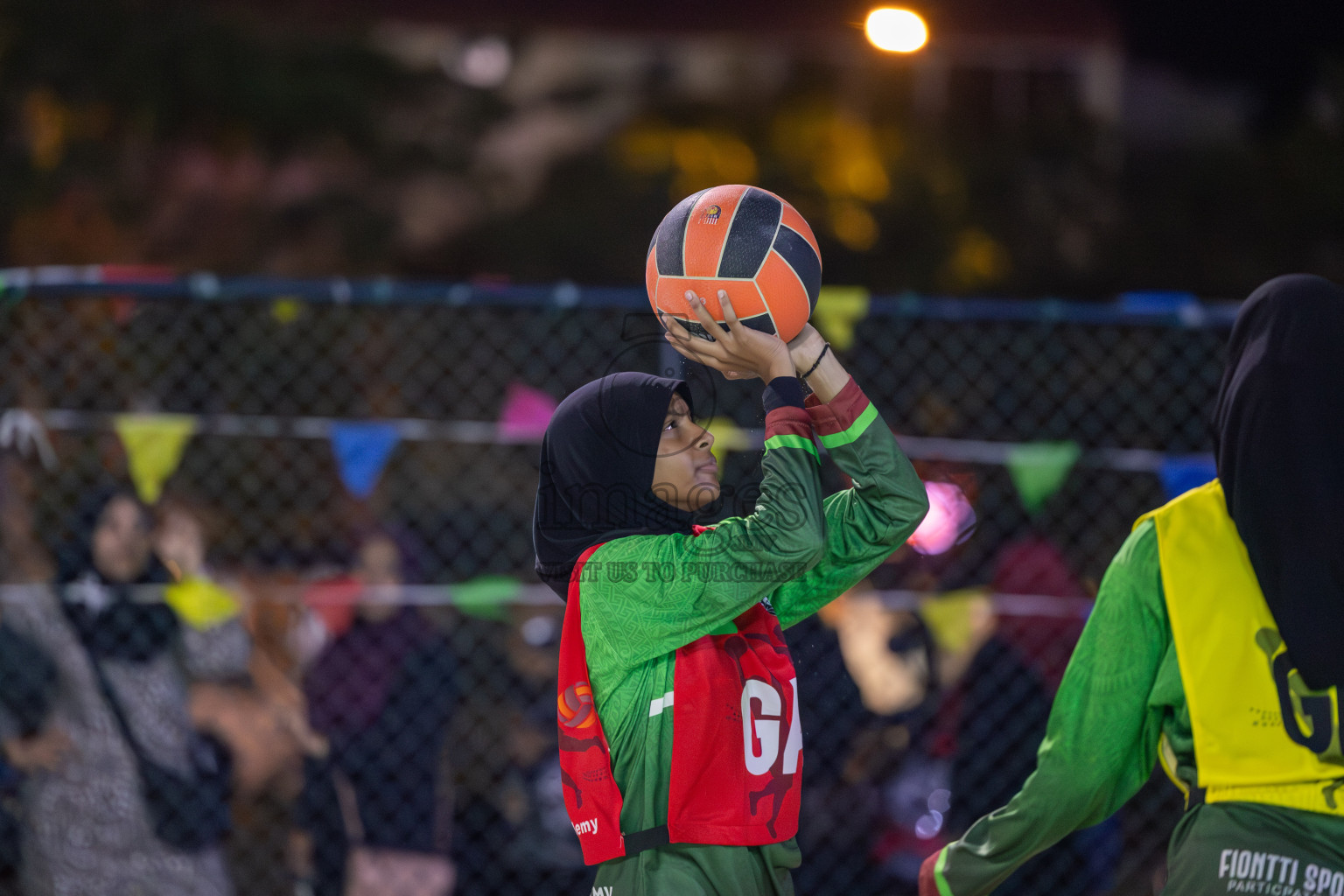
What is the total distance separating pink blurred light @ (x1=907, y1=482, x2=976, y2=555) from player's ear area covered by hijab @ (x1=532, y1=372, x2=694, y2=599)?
2564 mm

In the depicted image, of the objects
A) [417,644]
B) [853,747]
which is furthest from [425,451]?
[853,747]

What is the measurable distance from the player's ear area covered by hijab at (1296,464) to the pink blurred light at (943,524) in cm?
242

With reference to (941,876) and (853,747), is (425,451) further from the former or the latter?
(941,876)

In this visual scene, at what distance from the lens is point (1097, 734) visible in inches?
87.7

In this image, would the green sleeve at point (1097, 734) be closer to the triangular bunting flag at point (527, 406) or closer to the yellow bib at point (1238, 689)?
the yellow bib at point (1238, 689)

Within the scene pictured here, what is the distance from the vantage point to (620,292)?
3.88 meters

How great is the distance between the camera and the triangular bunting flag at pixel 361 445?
4.12 m

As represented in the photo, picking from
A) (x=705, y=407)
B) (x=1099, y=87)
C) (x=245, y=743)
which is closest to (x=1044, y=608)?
(x=705, y=407)

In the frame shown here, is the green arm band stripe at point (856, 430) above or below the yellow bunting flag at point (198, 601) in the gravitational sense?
below

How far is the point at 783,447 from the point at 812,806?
8.39 feet

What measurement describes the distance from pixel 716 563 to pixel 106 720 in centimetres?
295

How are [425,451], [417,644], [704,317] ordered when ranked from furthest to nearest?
[425,451], [417,644], [704,317]

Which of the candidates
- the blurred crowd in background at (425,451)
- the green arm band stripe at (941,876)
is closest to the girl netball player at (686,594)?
the green arm band stripe at (941,876)

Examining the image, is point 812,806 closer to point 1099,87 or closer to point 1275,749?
point 1275,749
